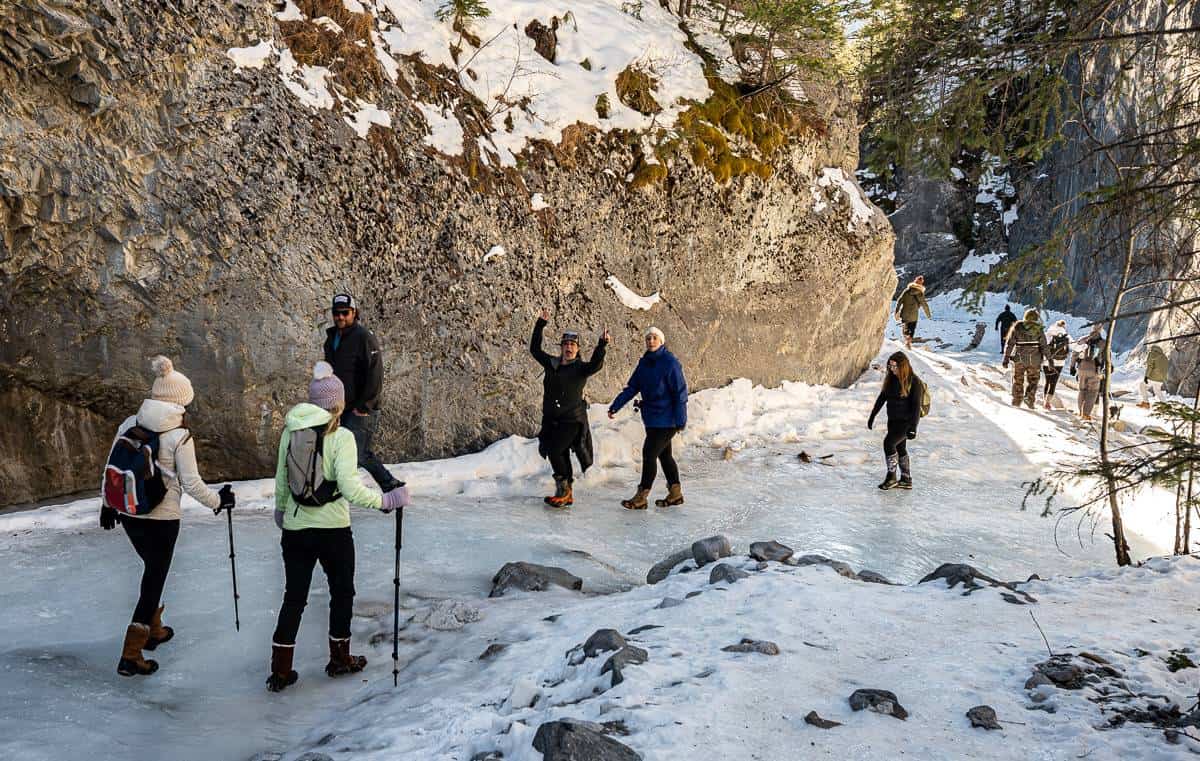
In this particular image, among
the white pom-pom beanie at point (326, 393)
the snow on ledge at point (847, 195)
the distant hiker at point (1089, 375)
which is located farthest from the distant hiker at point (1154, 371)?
the white pom-pom beanie at point (326, 393)

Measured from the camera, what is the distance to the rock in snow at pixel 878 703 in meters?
3.99

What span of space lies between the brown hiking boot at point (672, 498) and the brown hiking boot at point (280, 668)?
545cm

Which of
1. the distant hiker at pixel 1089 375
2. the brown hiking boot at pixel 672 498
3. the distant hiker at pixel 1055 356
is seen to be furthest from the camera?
the distant hiker at pixel 1055 356

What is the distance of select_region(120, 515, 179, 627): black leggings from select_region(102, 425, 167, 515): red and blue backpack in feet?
0.41

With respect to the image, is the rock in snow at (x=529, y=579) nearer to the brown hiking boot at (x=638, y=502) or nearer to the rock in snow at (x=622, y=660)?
the rock in snow at (x=622, y=660)

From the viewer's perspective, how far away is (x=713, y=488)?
10.6 meters

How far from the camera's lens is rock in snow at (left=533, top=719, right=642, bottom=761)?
356 centimetres

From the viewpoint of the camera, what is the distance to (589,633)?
529 cm

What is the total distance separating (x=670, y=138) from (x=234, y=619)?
10.0 metres

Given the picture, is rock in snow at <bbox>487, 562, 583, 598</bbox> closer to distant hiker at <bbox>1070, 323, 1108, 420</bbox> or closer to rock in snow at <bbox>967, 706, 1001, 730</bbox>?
rock in snow at <bbox>967, 706, 1001, 730</bbox>

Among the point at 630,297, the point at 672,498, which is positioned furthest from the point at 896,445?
the point at 630,297

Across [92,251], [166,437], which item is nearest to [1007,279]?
[166,437]

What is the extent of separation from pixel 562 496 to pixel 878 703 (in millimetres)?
5654

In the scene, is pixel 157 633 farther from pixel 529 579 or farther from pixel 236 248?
pixel 236 248
